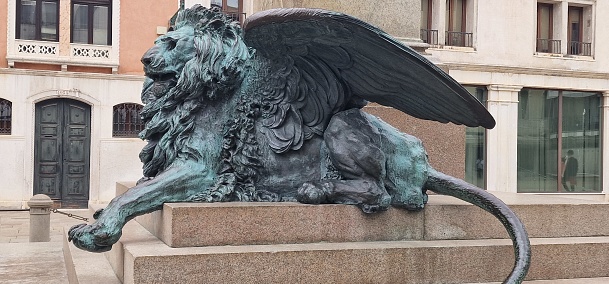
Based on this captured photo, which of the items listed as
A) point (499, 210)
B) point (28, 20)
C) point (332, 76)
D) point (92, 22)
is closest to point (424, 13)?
point (92, 22)

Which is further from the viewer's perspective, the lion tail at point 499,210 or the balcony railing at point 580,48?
the balcony railing at point 580,48

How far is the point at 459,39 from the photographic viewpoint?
2133 centimetres

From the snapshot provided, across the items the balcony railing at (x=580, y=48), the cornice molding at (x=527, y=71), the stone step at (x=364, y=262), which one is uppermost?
the balcony railing at (x=580, y=48)

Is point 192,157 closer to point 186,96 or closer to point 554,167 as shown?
point 186,96

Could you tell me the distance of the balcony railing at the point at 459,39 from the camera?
69.7ft

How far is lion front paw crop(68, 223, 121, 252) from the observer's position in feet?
11.5

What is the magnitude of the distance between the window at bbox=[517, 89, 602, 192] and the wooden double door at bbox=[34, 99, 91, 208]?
12.9 meters

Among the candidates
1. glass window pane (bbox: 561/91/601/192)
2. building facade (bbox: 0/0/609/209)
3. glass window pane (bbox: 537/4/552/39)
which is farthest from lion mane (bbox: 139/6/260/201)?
glass window pane (bbox: 561/91/601/192)

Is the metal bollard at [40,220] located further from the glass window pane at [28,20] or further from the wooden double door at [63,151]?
the glass window pane at [28,20]

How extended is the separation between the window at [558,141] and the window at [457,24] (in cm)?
245

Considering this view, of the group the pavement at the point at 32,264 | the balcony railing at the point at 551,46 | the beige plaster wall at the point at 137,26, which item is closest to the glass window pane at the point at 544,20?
the balcony railing at the point at 551,46

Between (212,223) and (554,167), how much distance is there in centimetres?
2083

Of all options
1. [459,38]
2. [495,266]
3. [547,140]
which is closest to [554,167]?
[547,140]

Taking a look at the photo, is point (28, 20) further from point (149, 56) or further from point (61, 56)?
point (149, 56)
